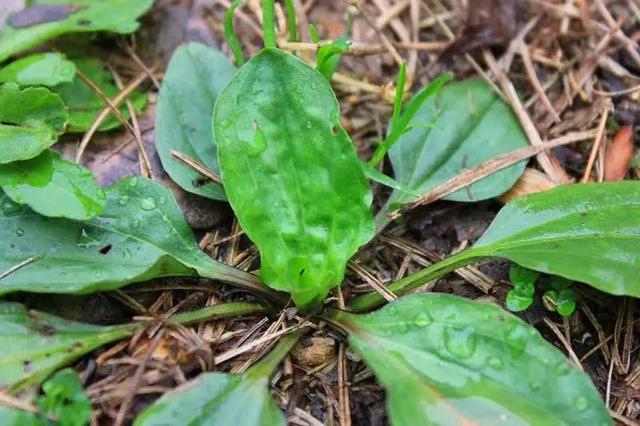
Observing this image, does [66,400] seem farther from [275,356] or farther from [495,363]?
[495,363]

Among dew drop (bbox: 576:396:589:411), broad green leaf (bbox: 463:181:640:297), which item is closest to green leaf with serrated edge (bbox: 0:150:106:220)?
broad green leaf (bbox: 463:181:640:297)

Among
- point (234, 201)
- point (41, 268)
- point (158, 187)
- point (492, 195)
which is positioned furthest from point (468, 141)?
point (41, 268)

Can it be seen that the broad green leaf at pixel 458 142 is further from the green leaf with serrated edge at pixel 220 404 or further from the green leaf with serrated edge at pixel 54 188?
the green leaf with serrated edge at pixel 54 188

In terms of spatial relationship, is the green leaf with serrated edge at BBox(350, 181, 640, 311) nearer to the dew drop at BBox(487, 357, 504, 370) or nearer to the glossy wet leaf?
the dew drop at BBox(487, 357, 504, 370)

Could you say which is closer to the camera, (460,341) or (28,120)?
(460,341)

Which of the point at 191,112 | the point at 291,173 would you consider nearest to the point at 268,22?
the point at 191,112
